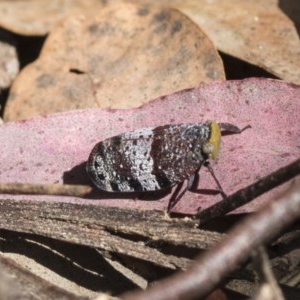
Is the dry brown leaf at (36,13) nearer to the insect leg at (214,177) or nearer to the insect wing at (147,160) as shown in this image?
the insect wing at (147,160)

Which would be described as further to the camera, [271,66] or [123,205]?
[271,66]

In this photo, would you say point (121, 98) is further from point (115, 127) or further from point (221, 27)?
point (221, 27)

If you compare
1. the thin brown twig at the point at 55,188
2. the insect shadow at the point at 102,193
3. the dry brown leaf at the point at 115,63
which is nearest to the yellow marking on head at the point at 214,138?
the insect shadow at the point at 102,193

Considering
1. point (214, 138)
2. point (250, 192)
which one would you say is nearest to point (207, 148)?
point (214, 138)

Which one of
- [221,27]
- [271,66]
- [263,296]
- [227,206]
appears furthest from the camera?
[221,27]

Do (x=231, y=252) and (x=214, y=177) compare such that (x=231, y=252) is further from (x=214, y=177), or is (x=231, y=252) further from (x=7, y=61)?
(x=7, y=61)

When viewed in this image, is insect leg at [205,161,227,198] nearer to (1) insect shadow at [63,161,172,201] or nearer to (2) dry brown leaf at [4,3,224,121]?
(1) insect shadow at [63,161,172,201]

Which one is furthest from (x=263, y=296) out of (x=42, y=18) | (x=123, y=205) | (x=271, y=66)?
(x=42, y=18)
